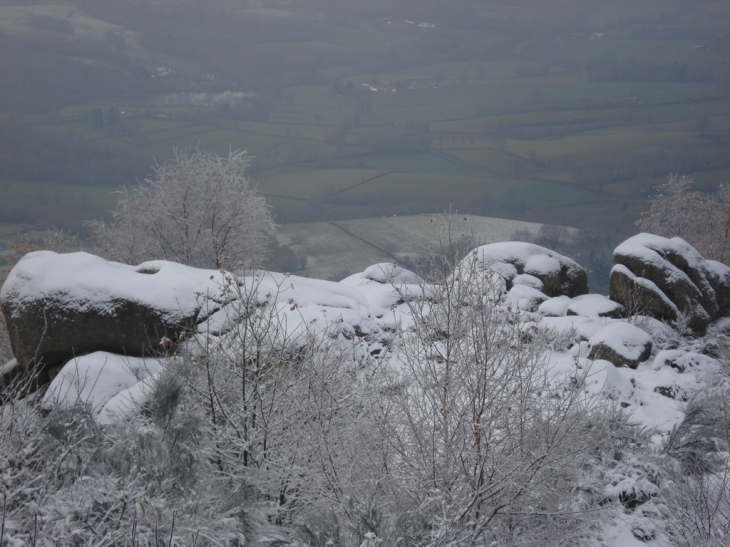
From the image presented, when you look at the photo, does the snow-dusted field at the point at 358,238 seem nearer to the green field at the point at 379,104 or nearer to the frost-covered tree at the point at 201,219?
the green field at the point at 379,104

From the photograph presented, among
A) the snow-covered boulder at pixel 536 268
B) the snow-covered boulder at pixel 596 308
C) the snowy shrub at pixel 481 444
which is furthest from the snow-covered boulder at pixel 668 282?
the snowy shrub at pixel 481 444

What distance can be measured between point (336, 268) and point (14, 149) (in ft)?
205

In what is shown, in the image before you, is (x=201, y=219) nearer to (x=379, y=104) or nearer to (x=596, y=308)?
(x=596, y=308)

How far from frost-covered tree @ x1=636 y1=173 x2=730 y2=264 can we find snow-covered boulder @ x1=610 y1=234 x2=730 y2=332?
19.1 metres

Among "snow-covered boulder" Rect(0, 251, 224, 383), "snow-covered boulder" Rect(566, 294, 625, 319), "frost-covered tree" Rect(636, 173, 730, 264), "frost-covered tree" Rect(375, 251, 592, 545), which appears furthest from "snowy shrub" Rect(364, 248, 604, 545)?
"frost-covered tree" Rect(636, 173, 730, 264)

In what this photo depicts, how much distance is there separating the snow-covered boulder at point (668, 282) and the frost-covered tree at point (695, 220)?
753 inches

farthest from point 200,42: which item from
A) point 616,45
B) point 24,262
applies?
point 24,262

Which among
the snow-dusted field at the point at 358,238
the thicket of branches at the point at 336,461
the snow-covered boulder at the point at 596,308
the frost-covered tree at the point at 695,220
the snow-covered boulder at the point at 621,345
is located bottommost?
the snow-dusted field at the point at 358,238

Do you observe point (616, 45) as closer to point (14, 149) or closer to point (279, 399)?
point (14, 149)

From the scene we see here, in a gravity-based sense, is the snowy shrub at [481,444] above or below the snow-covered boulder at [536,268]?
above

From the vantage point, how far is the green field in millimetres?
82000

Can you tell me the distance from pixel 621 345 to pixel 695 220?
88.5 feet

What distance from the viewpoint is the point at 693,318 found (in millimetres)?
14164

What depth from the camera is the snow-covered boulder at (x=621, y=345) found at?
11.2 meters
